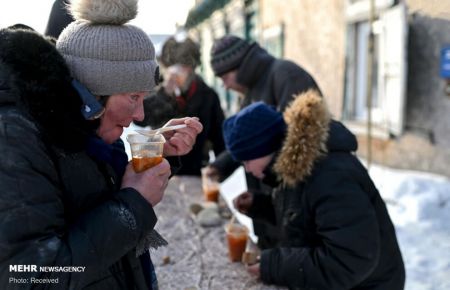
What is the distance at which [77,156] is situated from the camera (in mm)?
1066

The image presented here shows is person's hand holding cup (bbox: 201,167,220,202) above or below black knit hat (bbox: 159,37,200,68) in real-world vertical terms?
below

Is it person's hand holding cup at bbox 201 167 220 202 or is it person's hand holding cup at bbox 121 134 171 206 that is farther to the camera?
person's hand holding cup at bbox 201 167 220 202

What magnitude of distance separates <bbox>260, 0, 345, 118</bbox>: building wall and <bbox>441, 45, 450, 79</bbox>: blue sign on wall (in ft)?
7.07

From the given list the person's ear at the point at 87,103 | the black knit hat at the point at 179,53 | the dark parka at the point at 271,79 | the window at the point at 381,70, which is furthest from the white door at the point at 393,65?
the person's ear at the point at 87,103

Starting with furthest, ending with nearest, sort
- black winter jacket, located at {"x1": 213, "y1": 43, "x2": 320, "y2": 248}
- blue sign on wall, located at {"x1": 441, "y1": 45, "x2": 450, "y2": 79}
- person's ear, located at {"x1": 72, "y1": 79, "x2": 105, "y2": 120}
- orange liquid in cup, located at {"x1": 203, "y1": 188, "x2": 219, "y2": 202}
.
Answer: blue sign on wall, located at {"x1": 441, "y1": 45, "x2": 450, "y2": 79} < black winter jacket, located at {"x1": 213, "y1": 43, "x2": 320, "y2": 248} < orange liquid in cup, located at {"x1": 203, "y1": 188, "x2": 219, "y2": 202} < person's ear, located at {"x1": 72, "y1": 79, "x2": 105, "y2": 120}

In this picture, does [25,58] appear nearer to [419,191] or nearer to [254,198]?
[254,198]

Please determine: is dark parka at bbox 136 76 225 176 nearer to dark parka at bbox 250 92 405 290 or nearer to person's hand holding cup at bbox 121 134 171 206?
dark parka at bbox 250 92 405 290

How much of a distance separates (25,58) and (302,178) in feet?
3.44

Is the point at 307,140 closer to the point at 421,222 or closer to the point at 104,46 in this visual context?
the point at 104,46

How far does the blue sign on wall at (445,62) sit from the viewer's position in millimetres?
4586

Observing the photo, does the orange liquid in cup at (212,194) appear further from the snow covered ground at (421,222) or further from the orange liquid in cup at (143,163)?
the orange liquid in cup at (143,163)

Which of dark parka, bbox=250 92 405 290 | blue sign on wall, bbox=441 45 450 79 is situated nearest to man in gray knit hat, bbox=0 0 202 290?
dark parka, bbox=250 92 405 290

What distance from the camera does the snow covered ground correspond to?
3459 mm

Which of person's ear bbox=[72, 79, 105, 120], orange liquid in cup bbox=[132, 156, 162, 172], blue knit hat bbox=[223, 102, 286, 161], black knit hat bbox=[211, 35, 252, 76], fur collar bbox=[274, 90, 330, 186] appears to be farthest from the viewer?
black knit hat bbox=[211, 35, 252, 76]
